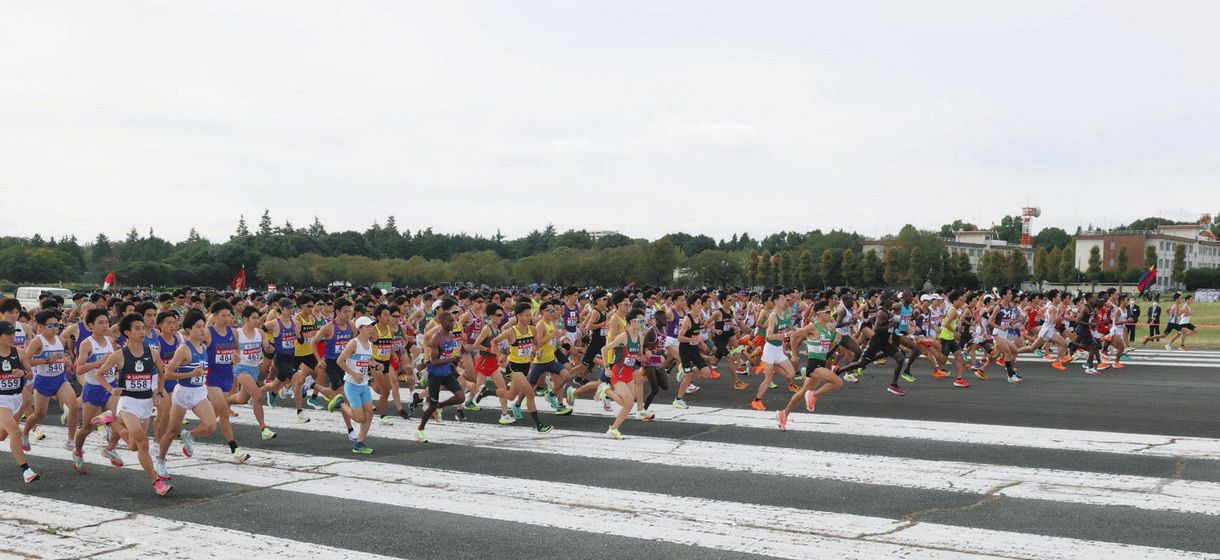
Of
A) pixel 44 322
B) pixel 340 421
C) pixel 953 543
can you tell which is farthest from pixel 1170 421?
pixel 44 322

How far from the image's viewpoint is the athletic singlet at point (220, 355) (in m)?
9.77

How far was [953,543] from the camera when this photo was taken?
6379 mm

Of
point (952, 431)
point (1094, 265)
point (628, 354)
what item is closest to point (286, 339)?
point (628, 354)

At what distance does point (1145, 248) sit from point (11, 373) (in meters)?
144

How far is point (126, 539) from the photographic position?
6602 millimetres

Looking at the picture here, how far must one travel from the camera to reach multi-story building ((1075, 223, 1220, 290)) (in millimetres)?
130375

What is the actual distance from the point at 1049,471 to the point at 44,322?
10727 millimetres

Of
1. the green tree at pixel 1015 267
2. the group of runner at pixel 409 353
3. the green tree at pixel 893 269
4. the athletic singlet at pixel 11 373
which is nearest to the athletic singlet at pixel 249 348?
the group of runner at pixel 409 353

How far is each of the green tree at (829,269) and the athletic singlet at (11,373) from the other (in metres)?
114

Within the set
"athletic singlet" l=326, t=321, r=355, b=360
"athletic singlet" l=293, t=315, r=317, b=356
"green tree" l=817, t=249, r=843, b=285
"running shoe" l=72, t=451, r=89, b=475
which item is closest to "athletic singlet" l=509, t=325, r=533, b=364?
"athletic singlet" l=326, t=321, r=355, b=360

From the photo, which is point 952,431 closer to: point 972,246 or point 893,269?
point 893,269

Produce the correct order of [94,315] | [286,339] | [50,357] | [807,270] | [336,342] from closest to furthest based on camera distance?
[94,315] < [50,357] < [336,342] < [286,339] < [807,270]

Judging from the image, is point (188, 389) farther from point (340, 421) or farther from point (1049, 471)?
point (1049, 471)

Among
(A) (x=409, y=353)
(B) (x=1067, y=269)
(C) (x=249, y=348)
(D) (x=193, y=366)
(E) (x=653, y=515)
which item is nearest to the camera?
(E) (x=653, y=515)
